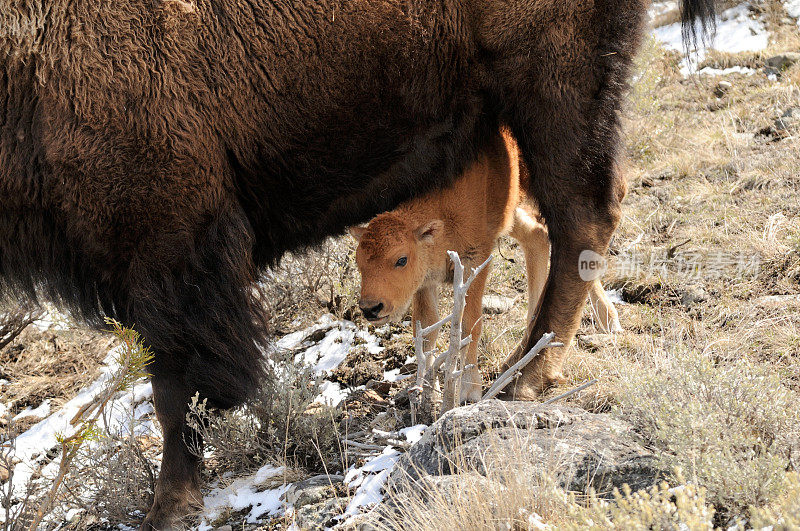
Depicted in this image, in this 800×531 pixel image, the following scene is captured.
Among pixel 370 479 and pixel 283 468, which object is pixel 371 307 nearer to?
pixel 283 468

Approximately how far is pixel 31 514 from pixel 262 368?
1221mm

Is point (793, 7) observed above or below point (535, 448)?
above

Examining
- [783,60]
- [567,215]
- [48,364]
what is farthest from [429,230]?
[783,60]

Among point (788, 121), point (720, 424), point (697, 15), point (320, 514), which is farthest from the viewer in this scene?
point (788, 121)

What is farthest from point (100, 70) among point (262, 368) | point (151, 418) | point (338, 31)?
point (151, 418)

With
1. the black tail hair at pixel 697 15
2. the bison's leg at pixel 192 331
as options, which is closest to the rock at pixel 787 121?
the black tail hair at pixel 697 15

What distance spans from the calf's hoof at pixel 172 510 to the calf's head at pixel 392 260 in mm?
1250

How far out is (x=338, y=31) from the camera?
3.66 metres

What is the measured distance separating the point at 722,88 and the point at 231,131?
6753mm

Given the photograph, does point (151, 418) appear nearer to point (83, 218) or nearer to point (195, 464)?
point (195, 464)

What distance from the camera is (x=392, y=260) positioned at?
4191mm

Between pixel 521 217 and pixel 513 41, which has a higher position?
pixel 513 41

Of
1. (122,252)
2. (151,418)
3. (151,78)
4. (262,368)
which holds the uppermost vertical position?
(151,78)

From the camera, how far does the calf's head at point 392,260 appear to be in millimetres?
4152
